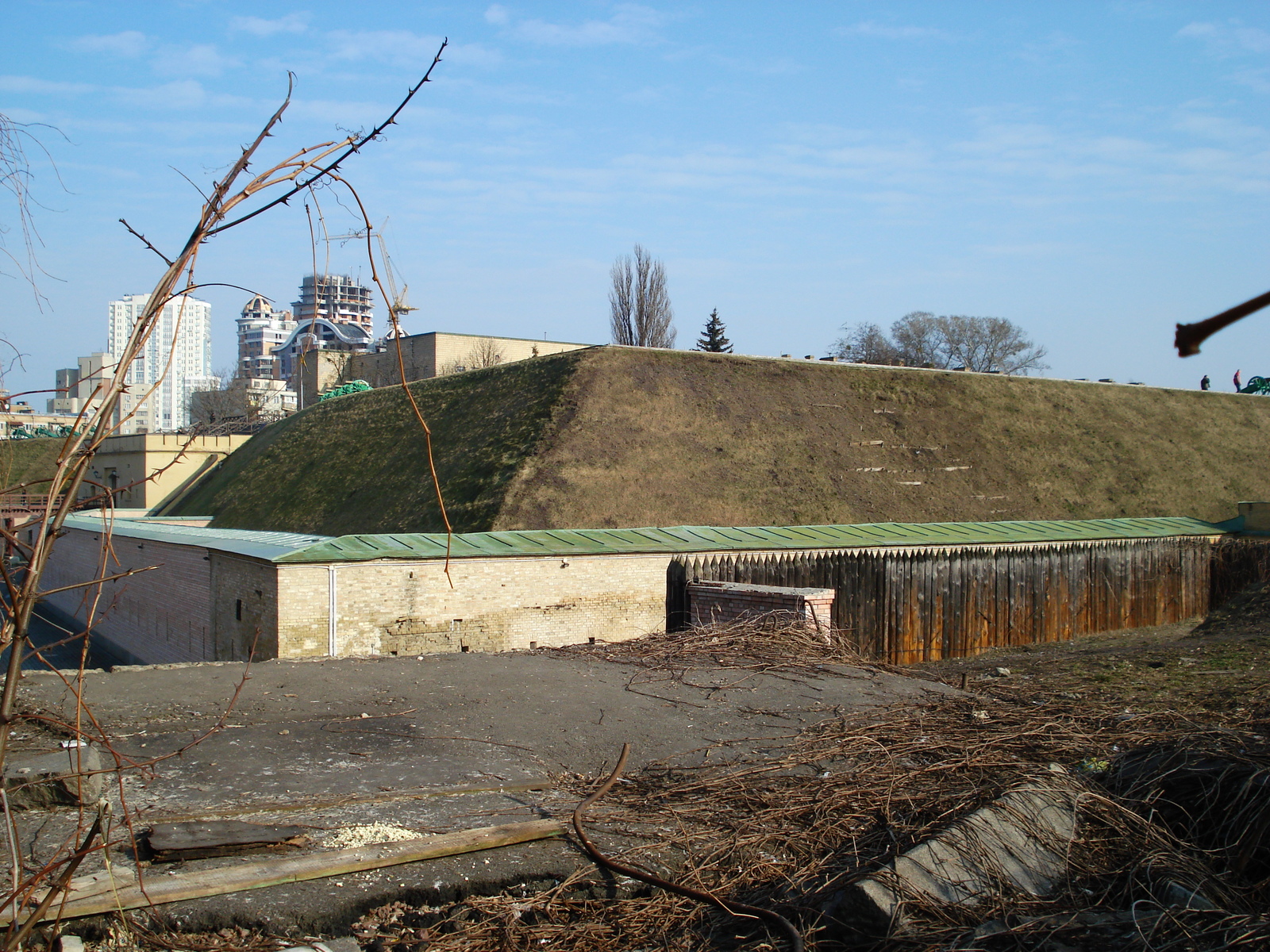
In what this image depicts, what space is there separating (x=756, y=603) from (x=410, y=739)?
632cm

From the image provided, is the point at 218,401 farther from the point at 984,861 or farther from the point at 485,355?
the point at 984,861

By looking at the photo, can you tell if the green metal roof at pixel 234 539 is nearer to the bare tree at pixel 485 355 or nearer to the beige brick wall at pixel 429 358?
the beige brick wall at pixel 429 358

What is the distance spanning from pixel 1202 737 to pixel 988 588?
11426mm

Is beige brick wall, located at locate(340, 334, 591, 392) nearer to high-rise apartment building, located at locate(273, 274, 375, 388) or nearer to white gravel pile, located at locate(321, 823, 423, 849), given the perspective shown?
white gravel pile, located at locate(321, 823, 423, 849)

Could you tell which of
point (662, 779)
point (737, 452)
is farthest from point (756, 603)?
point (737, 452)

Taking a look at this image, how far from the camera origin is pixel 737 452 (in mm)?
27828

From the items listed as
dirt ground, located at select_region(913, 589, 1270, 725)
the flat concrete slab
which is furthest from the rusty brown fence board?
the flat concrete slab

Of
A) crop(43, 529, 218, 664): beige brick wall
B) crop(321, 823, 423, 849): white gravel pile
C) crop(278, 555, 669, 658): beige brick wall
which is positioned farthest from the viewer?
crop(43, 529, 218, 664): beige brick wall

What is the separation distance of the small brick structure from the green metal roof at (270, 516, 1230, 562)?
5.23ft

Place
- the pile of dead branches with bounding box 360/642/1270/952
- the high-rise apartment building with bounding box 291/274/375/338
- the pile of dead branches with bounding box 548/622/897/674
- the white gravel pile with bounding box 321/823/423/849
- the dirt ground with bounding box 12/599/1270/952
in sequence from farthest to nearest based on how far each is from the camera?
the pile of dead branches with bounding box 548/622/897/674 → the white gravel pile with bounding box 321/823/423/849 → the dirt ground with bounding box 12/599/1270/952 → the pile of dead branches with bounding box 360/642/1270/952 → the high-rise apartment building with bounding box 291/274/375/338

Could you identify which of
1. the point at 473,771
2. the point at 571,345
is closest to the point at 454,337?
the point at 571,345

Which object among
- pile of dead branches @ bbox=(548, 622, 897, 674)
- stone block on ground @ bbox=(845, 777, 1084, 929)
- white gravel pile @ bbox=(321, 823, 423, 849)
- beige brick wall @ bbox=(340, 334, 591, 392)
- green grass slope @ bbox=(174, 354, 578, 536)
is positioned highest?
beige brick wall @ bbox=(340, 334, 591, 392)

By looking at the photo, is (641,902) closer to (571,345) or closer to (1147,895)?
(1147,895)

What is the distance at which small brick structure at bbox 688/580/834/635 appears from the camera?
12.4 m
